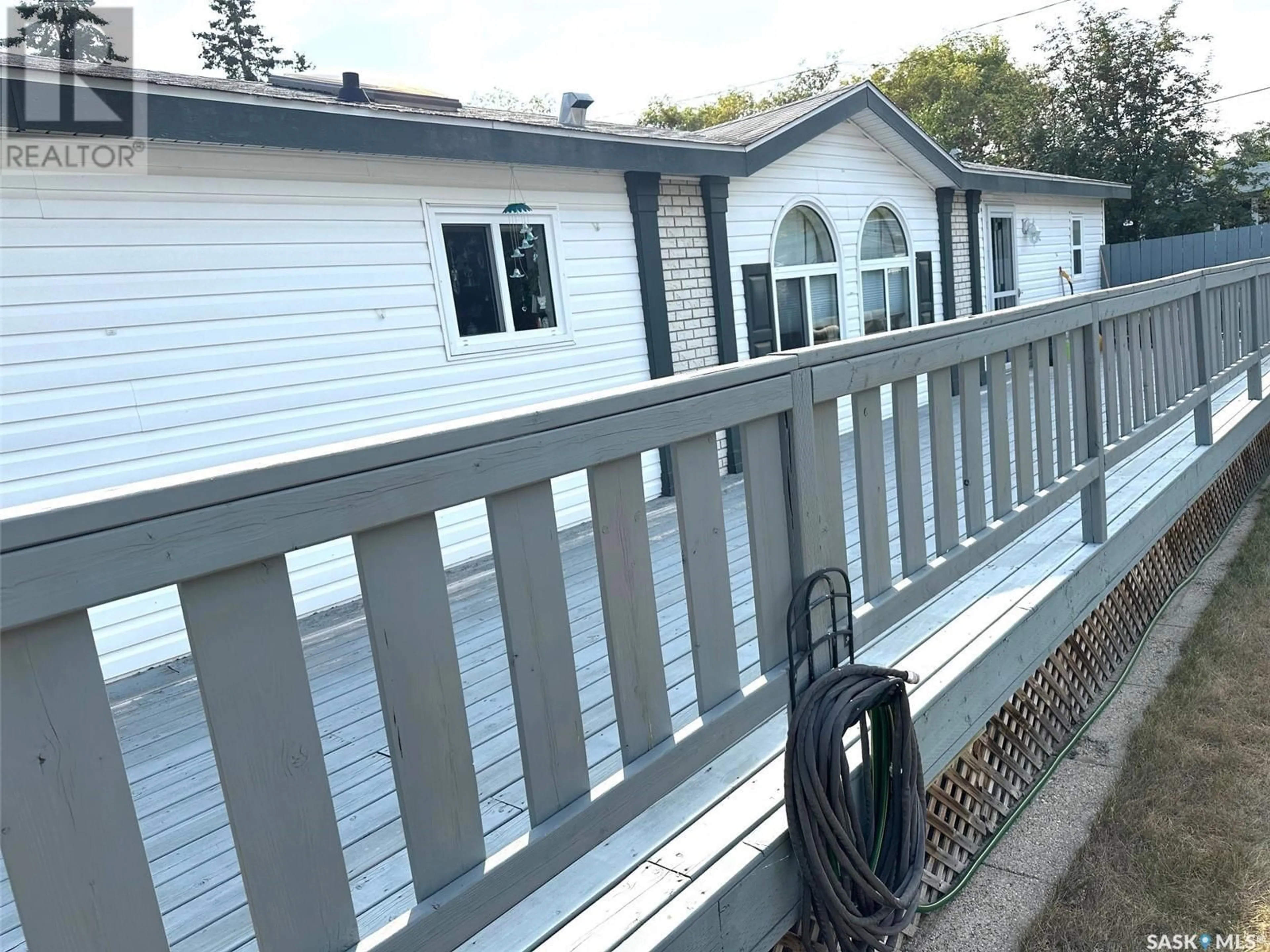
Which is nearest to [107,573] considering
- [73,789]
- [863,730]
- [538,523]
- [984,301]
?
[73,789]

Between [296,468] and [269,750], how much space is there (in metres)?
0.34

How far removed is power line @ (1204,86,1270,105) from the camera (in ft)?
68.9

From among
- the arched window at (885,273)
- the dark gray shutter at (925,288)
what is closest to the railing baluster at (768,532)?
the arched window at (885,273)

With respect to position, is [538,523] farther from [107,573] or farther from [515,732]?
[515,732]

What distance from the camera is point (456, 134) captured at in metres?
4.57

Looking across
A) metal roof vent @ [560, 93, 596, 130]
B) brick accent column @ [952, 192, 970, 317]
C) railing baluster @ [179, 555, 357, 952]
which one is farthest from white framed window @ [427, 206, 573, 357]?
brick accent column @ [952, 192, 970, 317]

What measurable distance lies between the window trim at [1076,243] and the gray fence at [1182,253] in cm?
259

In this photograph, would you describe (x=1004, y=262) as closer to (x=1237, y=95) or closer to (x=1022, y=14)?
(x=1022, y=14)

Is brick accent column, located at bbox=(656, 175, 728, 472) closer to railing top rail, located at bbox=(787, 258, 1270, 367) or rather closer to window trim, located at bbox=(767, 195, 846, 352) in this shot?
window trim, located at bbox=(767, 195, 846, 352)

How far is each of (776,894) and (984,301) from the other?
9.65 m

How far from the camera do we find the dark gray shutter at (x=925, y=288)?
29.3 feet

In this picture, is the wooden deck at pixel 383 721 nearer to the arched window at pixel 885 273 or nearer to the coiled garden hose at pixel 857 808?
the coiled garden hose at pixel 857 808

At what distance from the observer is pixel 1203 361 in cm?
445

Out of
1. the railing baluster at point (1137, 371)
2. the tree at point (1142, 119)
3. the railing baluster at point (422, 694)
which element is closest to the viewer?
the railing baluster at point (422, 694)
